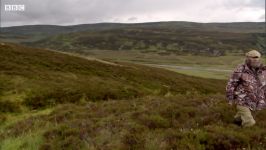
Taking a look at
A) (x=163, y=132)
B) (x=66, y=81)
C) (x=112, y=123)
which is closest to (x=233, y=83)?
(x=163, y=132)

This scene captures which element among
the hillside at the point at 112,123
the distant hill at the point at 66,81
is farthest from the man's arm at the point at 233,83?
the distant hill at the point at 66,81

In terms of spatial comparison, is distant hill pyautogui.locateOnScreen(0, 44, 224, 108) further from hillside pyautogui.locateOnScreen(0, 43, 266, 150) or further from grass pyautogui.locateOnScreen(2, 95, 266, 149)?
grass pyautogui.locateOnScreen(2, 95, 266, 149)

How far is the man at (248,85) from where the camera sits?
12.1m

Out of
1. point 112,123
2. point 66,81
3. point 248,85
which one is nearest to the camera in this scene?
point 248,85

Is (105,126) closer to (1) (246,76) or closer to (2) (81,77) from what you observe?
(1) (246,76)

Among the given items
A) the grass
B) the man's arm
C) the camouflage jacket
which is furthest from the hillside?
the man's arm

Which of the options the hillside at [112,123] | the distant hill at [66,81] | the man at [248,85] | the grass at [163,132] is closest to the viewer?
the grass at [163,132]

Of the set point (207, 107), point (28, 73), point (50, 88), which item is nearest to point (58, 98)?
point (50, 88)

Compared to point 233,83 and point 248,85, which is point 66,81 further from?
point 248,85

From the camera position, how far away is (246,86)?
1209cm

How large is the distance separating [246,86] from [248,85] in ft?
0.22

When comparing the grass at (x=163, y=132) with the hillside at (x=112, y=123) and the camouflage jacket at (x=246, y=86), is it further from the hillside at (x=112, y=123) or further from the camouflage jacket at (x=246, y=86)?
the camouflage jacket at (x=246, y=86)

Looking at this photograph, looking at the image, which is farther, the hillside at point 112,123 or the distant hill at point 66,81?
the distant hill at point 66,81

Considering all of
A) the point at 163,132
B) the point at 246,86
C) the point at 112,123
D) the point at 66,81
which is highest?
the point at 246,86
